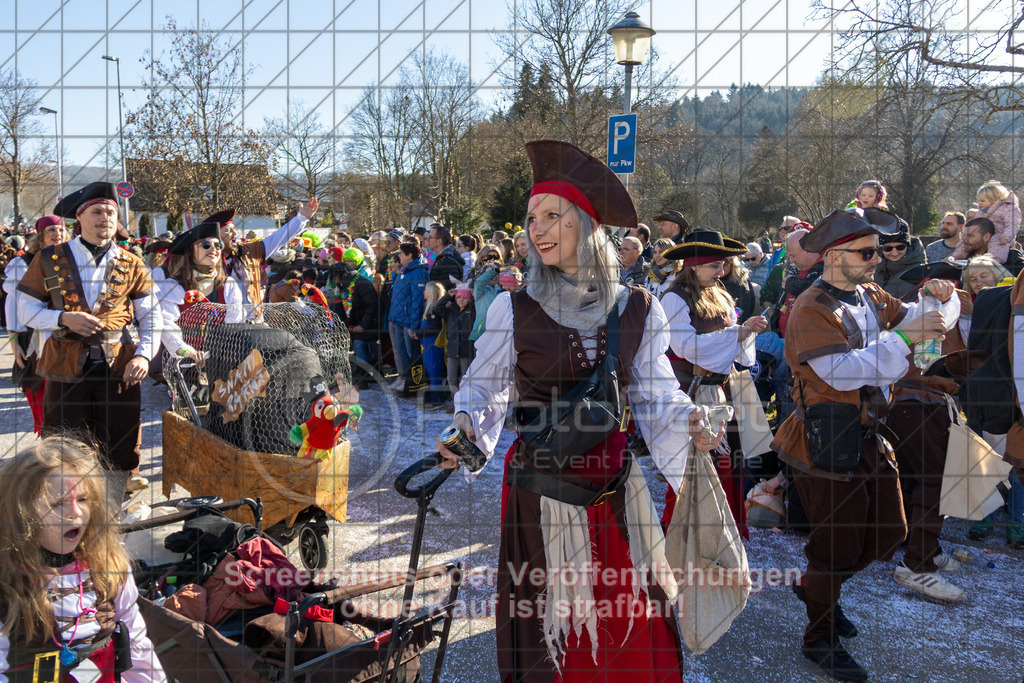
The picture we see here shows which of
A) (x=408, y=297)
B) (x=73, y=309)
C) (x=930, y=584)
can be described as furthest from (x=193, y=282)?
(x=930, y=584)

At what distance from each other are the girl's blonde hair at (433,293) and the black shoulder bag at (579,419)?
493 centimetres

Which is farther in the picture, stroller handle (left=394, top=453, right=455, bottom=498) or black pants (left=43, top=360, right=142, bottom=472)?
black pants (left=43, top=360, right=142, bottom=472)

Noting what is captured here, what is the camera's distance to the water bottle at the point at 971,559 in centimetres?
371

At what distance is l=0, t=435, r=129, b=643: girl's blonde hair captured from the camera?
180 centimetres

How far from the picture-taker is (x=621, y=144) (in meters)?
5.07

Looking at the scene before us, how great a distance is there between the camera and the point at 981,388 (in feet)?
8.98

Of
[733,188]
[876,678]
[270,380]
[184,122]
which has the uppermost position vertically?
[184,122]

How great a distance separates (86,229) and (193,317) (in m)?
0.72

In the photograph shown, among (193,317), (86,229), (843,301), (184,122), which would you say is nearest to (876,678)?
(843,301)

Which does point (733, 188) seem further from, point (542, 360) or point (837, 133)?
point (542, 360)

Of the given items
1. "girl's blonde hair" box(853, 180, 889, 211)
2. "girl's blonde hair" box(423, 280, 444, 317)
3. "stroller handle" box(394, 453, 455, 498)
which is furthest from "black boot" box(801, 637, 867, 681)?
"girl's blonde hair" box(423, 280, 444, 317)

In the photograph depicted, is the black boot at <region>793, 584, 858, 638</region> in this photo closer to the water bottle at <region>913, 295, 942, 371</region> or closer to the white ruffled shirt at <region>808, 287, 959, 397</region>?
the white ruffled shirt at <region>808, 287, 959, 397</region>

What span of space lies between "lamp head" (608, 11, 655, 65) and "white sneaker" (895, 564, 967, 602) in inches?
126

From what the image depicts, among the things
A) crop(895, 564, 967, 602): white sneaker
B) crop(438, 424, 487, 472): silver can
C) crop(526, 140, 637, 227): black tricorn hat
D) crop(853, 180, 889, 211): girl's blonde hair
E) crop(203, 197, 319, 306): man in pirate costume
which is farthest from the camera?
crop(203, 197, 319, 306): man in pirate costume
